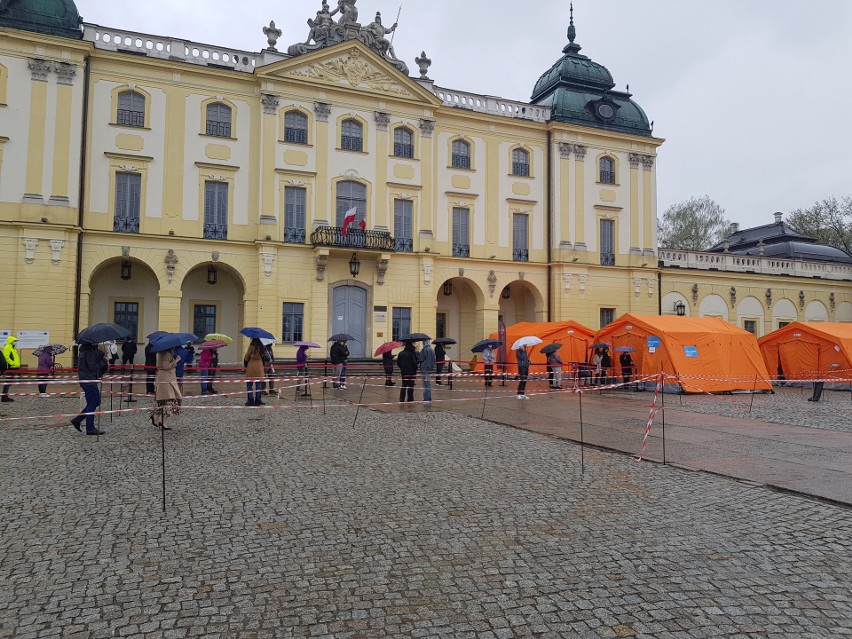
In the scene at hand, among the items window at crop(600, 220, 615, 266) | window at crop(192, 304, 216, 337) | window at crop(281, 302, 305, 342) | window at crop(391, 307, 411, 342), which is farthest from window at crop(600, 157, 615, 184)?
window at crop(192, 304, 216, 337)

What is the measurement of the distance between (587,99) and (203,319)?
2357cm

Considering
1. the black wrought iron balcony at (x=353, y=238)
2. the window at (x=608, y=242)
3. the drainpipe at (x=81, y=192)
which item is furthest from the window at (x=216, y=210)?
the window at (x=608, y=242)

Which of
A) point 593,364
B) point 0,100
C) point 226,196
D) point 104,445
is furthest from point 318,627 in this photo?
point 0,100

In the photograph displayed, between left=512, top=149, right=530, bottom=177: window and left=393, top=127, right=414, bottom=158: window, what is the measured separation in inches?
231

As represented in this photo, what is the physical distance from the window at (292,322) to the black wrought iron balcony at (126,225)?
6.88 meters

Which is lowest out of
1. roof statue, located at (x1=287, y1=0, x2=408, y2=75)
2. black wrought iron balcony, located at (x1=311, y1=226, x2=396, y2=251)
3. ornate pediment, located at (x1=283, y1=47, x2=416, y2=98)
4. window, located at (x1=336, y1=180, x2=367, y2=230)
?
A: black wrought iron balcony, located at (x1=311, y1=226, x2=396, y2=251)

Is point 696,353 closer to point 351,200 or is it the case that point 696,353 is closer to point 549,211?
point 549,211

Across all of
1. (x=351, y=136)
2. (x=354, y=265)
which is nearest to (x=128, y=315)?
(x=354, y=265)

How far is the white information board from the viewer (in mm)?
22203

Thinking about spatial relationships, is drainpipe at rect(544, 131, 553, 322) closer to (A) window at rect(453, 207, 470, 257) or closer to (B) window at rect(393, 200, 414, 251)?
(A) window at rect(453, 207, 470, 257)

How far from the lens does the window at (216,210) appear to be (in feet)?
86.1

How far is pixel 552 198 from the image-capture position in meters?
32.1

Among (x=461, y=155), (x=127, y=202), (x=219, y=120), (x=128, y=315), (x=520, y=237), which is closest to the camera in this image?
(x=127, y=202)

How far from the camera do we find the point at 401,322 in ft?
94.9
